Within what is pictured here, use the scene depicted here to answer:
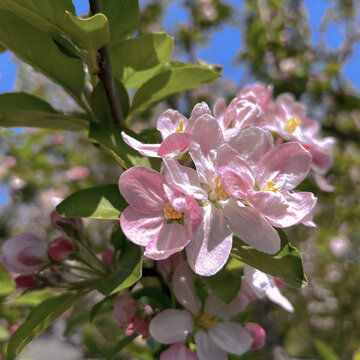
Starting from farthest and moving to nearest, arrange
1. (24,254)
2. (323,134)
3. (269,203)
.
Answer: (323,134) < (24,254) < (269,203)

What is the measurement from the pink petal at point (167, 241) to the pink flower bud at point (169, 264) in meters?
0.15

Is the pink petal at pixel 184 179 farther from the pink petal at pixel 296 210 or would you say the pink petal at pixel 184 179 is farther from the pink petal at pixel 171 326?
the pink petal at pixel 171 326

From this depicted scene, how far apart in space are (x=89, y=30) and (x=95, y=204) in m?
0.22

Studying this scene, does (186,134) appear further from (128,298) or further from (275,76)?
(275,76)

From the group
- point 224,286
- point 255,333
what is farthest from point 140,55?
point 255,333

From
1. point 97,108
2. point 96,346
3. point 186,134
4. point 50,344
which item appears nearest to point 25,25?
point 97,108

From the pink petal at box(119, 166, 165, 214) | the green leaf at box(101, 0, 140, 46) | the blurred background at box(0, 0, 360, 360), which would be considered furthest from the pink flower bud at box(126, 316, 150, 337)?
the blurred background at box(0, 0, 360, 360)

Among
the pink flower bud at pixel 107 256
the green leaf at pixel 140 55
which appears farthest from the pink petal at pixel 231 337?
the green leaf at pixel 140 55

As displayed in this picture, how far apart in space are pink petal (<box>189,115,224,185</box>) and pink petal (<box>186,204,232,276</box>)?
5 centimetres

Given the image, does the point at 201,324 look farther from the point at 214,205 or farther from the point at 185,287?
the point at 214,205

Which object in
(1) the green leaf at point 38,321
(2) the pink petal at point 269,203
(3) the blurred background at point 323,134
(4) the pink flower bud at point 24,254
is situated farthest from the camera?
(3) the blurred background at point 323,134

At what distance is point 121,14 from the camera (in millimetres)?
575

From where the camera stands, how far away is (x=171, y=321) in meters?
0.59

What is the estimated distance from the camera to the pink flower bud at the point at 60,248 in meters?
0.63
